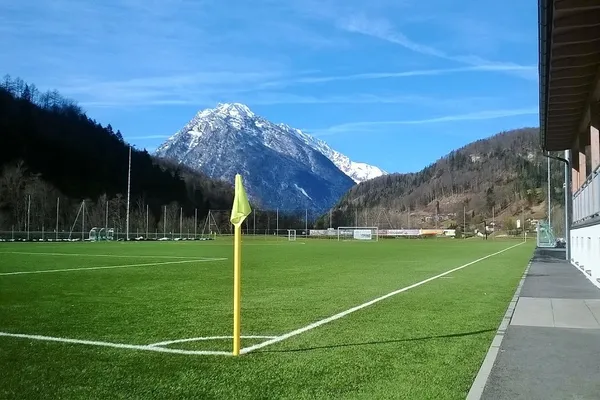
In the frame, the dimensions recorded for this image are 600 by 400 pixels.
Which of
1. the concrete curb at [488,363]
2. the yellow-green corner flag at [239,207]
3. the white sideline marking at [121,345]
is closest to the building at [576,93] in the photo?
the concrete curb at [488,363]

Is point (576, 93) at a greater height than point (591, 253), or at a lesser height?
greater

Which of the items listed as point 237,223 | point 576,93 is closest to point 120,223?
point 576,93

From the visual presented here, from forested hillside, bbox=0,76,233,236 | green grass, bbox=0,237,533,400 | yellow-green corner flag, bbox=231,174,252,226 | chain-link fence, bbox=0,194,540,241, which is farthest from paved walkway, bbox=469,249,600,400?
forested hillside, bbox=0,76,233,236

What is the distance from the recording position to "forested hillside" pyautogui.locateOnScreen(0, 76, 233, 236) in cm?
10188

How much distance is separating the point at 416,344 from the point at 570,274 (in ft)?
52.4

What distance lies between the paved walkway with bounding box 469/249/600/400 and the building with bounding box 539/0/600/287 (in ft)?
15.3

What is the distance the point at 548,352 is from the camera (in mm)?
7883

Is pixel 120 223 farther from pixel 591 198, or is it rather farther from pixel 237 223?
pixel 237 223

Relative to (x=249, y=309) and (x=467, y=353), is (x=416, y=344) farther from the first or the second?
(x=249, y=309)

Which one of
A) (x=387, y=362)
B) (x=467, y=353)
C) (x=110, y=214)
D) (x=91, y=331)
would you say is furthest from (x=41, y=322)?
(x=110, y=214)

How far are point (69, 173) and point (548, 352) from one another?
14242cm

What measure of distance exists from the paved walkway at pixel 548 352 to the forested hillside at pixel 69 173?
296 feet

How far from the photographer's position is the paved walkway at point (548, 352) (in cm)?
598

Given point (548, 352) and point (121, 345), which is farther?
point (121, 345)
